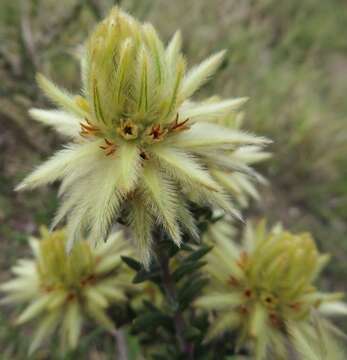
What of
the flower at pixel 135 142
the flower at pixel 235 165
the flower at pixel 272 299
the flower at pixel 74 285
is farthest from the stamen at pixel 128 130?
the flower at pixel 272 299

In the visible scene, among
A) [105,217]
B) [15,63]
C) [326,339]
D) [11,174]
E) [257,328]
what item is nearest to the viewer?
[105,217]

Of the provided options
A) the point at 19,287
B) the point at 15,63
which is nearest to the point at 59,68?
the point at 15,63

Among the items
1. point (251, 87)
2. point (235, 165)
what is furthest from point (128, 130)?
point (251, 87)

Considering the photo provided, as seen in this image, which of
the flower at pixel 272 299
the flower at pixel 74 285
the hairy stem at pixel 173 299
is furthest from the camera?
the flower at pixel 74 285

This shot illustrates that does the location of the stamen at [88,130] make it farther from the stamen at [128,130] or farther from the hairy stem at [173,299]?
the hairy stem at [173,299]

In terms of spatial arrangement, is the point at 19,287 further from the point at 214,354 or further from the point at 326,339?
the point at 326,339

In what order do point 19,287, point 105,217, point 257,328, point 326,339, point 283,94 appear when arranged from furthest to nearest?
point 283,94, point 19,287, point 326,339, point 257,328, point 105,217
